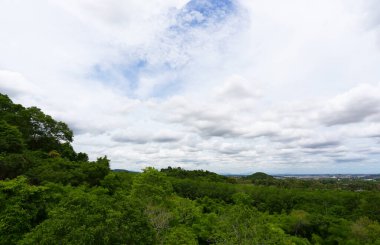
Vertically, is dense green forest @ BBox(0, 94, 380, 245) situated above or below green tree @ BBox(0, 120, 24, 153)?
below

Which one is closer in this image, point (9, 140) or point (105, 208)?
point (105, 208)

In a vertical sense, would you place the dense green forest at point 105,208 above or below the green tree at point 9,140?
below

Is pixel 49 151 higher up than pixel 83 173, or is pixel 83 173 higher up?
pixel 49 151

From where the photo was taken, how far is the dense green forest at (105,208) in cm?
1359

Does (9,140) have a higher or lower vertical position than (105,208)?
higher

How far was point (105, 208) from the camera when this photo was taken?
46.1 feet

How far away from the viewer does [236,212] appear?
20094 mm

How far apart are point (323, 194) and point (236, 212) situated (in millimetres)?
50087

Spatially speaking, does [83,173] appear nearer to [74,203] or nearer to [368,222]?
[74,203]

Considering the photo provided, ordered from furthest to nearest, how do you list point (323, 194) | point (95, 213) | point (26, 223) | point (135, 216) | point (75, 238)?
point (323, 194), point (26, 223), point (135, 216), point (95, 213), point (75, 238)

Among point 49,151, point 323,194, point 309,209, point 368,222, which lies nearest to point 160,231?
point 49,151

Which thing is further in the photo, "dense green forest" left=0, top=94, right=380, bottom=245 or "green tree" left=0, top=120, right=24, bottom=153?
"green tree" left=0, top=120, right=24, bottom=153

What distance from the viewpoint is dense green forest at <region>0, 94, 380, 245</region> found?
535 inches

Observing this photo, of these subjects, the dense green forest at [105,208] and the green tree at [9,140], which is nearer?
the dense green forest at [105,208]
